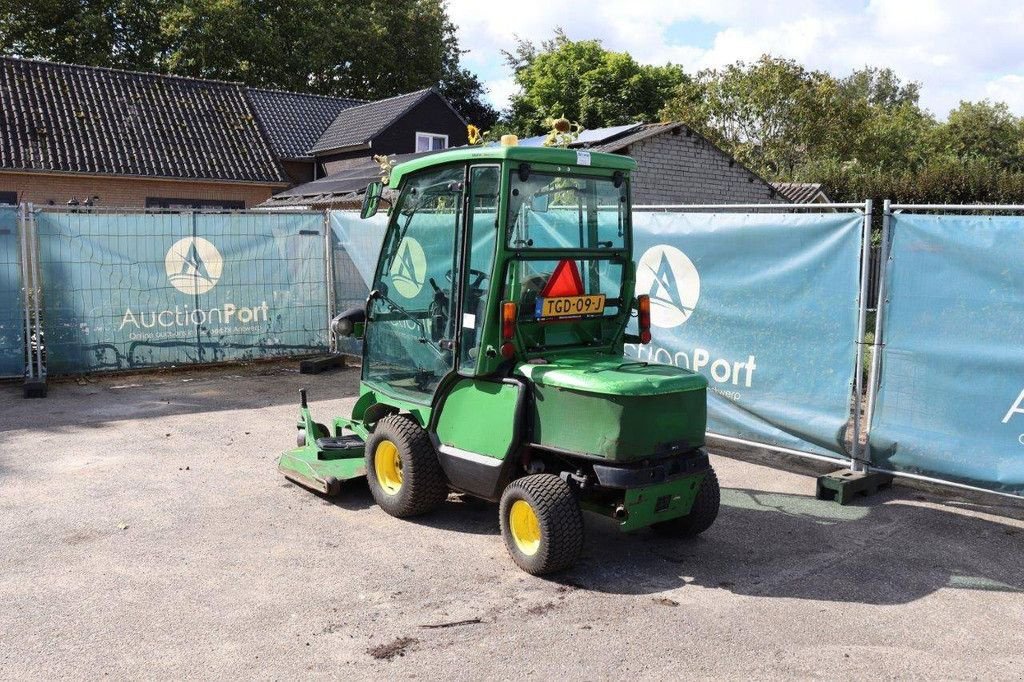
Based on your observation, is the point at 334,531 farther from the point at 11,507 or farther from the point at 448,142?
the point at 448,142

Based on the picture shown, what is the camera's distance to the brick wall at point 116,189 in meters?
24.7

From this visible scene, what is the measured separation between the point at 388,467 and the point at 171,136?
24.8 m

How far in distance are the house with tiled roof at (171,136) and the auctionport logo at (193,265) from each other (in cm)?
1470

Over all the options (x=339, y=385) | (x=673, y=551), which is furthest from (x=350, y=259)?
(x=673, y=551)

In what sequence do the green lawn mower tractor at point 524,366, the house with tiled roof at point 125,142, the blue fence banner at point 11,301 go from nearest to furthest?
the green lawn mower tractor at point 524,366, the blue fence banner at point 11,301, the house with tiled roof at point 125,142

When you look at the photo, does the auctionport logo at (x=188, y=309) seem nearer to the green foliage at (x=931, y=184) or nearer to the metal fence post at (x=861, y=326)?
the metal fence post at (x=861, y=326)

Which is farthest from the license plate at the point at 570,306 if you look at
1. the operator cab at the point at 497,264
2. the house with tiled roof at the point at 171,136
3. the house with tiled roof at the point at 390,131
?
the house with tiled roof at the point at 390,131

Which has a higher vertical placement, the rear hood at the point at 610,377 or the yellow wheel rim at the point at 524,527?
the rear hood at the point at 610,377

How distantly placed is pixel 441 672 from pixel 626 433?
5.07ft

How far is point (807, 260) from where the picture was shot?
686 centimetres

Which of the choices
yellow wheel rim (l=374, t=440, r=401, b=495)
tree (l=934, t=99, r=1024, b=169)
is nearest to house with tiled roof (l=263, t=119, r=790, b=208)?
yellow wheel rim (l=374, t=440, r=401, b=495)

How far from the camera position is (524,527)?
198 inches

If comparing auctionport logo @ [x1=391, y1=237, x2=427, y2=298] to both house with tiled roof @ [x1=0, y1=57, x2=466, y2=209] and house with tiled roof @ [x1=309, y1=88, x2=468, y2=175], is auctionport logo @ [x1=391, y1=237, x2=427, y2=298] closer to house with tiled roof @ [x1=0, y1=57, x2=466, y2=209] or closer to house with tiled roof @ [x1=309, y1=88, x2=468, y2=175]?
house with tiled roof @ [x1=0, y1=57, x2=466, y2=209]

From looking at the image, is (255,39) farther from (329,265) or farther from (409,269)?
(409,269)
